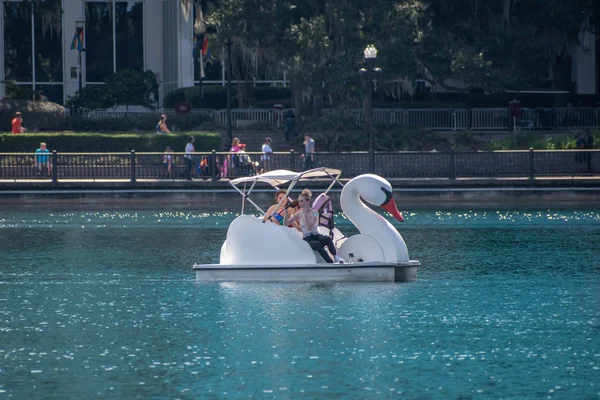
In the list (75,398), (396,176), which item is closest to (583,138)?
(396,176)

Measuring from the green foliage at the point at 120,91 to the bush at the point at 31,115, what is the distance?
129 inches

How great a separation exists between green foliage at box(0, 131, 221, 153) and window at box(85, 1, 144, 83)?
16460 mm

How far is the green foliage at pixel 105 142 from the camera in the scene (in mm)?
40312

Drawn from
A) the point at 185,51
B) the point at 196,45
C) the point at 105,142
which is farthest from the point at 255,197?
the point at 185,51

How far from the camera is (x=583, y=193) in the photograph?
3412 centimetres

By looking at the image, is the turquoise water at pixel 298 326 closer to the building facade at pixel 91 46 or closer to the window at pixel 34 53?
the building facade at pixel 91 46

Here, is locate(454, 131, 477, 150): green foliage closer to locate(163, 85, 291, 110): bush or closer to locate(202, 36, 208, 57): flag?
locate(163, 85, 291, 110): bush

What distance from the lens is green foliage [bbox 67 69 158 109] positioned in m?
48.7

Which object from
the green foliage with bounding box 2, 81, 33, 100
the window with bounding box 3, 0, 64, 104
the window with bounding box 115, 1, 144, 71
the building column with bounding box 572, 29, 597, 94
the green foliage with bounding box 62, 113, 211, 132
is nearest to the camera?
the green foliage with bounding box 62, 113, 211, 132

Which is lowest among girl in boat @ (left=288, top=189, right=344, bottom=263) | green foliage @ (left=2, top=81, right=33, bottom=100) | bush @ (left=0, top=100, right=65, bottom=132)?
girl in boat @ (left=288, top=189, right=344, bottom=263)

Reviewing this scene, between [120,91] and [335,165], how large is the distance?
1711cm

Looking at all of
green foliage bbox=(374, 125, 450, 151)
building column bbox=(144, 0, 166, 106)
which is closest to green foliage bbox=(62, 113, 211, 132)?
green foliage bbox=(374, 125, 450, 151)

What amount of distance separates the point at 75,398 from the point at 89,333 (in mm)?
3650

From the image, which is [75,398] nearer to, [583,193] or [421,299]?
[421,299]
